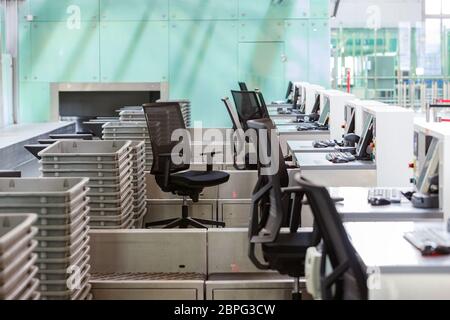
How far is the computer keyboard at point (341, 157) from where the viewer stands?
16.6ft

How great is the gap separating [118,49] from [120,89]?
1.85 ft

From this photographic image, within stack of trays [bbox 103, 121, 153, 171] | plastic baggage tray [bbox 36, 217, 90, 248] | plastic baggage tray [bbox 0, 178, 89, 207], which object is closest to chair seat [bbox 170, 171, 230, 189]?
stack of trays [bbox 103, 121, 153, 171]

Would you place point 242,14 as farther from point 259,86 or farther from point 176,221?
point 176,221

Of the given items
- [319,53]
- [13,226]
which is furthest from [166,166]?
[319,53]

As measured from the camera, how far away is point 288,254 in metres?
3.53

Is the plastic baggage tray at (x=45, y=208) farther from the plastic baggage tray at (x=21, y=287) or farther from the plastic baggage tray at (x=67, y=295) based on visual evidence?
the plastic baggage tray at (x=21, y=287)

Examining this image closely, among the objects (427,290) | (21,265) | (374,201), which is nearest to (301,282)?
(374,201)

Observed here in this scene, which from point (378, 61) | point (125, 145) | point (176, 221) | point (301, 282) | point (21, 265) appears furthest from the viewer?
point (378, 61)

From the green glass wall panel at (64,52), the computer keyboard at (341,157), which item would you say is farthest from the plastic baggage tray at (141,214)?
the green glass wall panel at (64,52)

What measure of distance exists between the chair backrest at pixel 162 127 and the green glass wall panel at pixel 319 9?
4.34 m

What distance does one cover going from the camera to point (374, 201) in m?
3.71

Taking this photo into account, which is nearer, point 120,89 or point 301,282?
point 301,282

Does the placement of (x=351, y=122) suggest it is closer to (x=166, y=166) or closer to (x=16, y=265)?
(x=166, y=166)

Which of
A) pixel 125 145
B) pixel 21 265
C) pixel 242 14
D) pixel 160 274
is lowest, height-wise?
A: pixel 160 274
